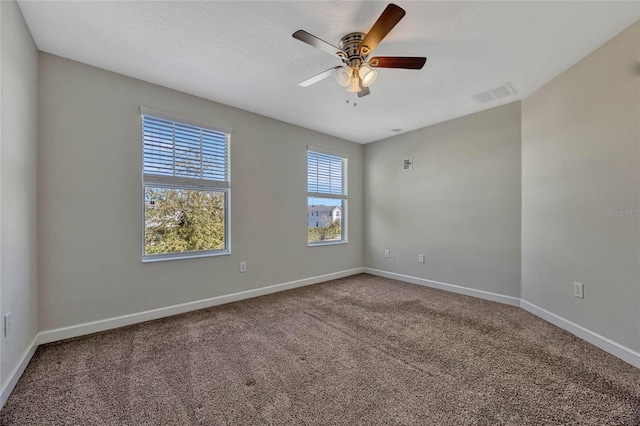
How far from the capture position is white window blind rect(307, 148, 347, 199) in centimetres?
449

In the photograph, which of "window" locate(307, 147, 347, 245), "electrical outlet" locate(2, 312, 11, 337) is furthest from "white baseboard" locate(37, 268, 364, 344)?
"window" locate(307, 147, 347, 245)

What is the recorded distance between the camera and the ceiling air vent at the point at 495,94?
3.00 meters

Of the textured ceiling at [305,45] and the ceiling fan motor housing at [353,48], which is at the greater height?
the textured ceiling at [305,45]

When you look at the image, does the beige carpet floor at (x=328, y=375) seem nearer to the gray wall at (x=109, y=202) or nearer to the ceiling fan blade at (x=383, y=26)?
the gray wall at (x=109, y=202)

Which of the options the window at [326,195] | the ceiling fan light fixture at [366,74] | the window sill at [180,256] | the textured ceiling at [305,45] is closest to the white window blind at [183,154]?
the textured ceiling at [305,45]

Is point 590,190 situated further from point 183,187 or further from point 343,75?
point 183,187

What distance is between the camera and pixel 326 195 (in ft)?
15.4

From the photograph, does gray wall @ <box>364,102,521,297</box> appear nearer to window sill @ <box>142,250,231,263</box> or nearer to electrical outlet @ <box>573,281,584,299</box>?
electrical outlet @ <box>573,281,584,299</box>

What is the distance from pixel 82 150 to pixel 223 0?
190 centimetres

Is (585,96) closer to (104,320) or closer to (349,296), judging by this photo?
(349,296)

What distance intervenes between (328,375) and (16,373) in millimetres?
2056

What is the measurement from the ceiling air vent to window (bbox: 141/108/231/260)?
9.98 feet

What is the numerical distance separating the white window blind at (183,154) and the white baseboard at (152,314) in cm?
137

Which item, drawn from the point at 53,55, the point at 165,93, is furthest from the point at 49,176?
the point at 165,93
